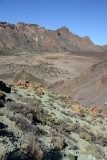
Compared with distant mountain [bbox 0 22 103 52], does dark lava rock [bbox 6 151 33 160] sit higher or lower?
lower

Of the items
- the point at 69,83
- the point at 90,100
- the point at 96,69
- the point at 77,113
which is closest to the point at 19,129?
the point at 77,113

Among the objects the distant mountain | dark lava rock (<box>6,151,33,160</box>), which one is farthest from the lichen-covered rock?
the distant mountain

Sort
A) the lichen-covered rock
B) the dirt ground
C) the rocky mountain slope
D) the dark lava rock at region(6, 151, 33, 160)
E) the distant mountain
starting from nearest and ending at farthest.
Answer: the dark lava rock at region(6, 151, 33, 160), the lichen-covered rock, the rocky mountain slope, the dirt ground, the distant mountain

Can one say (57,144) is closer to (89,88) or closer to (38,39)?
(89,88)

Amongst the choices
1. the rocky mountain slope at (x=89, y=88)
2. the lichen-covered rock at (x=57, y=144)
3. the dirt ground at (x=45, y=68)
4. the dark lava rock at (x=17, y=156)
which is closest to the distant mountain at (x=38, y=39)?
the dirt ground at (x=45, y=68)

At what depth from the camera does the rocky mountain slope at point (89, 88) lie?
19.7 m

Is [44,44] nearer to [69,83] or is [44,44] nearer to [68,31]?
[68,31]

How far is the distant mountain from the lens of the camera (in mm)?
135650

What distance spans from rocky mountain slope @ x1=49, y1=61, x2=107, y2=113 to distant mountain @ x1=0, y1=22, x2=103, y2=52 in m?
97.8

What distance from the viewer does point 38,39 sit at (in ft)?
511

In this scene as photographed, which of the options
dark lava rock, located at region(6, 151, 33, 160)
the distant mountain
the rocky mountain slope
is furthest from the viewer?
the distant mountain

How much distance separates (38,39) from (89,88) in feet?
458

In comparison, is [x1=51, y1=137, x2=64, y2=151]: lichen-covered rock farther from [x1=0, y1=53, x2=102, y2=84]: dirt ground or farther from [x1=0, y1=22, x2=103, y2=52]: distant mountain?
[x1=0, y1=22, x2=103, y2=52]: distant mountain

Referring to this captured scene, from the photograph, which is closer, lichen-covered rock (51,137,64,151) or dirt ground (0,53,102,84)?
lichen-covered rock (51,137,64,151)
